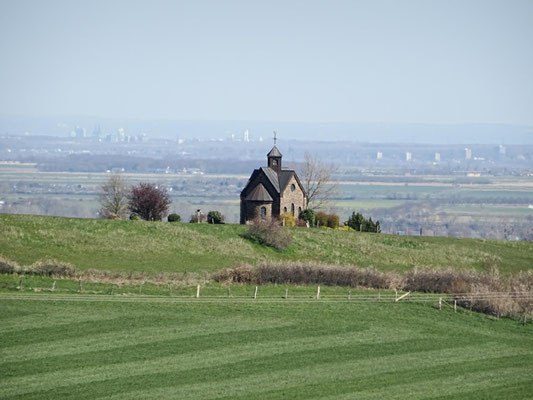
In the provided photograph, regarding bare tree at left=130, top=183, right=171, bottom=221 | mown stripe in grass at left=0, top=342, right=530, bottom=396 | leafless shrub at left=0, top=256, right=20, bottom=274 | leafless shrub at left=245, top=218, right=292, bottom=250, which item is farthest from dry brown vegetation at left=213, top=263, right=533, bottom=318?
bare tree at left=130, top=183, right=171, bottom=221

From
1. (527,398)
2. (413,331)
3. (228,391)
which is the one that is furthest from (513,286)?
(228,391)

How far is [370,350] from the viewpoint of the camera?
44.6m

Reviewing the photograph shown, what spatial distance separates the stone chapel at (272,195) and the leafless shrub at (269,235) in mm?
13490

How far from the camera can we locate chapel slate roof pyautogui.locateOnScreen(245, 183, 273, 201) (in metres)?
95.4

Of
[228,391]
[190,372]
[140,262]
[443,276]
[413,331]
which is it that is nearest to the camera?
[228,391]

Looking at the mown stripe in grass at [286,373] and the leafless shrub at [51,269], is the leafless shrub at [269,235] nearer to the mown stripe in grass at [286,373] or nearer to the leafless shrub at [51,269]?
the leafless shrub at [51,269]

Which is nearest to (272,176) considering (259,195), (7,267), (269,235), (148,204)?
(259,195)

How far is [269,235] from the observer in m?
80.0

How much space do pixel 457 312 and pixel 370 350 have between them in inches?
488

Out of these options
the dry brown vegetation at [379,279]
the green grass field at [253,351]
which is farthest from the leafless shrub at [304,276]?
the green grass field at [253,351]

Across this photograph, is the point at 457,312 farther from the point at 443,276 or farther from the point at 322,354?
the point at 322,354

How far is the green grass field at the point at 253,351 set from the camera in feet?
122

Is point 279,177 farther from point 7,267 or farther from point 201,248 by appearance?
point 7,267

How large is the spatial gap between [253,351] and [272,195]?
54.1 m
